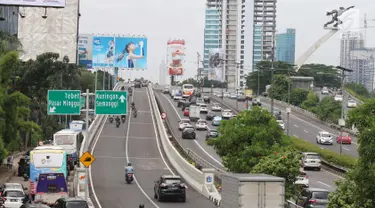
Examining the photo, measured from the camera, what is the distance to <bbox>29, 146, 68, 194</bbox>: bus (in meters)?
36.8

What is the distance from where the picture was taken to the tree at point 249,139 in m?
33.2

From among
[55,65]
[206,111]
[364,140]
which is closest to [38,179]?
[364,140]

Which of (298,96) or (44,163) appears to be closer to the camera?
(44,163)

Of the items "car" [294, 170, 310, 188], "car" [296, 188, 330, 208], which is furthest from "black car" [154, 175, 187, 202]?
A: "car" [296, 188, 330, 208]

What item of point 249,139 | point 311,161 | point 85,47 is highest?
point 85,47

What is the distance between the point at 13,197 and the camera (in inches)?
1254

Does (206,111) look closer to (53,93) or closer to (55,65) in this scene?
(55,65)

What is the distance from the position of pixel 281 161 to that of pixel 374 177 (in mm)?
12109

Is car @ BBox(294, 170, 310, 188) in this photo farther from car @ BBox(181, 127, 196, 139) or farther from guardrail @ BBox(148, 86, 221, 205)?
car @ BBox(181, 127, 196, 139)

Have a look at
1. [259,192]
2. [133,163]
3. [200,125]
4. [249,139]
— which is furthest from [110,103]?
[200,125]

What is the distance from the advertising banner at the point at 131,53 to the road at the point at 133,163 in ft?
21.1

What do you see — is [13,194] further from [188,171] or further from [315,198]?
[188,171]

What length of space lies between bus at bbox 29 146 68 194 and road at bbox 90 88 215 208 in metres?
2.83

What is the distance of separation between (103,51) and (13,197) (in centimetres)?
5686
